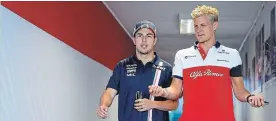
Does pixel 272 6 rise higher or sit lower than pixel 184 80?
higher

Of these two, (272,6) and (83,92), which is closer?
(83,92)

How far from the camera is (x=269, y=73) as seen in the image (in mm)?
4914

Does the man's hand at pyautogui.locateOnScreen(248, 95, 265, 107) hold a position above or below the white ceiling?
below

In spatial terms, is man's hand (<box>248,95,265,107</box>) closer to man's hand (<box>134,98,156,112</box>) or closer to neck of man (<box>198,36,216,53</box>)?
neck of man (<box>198,36,216,53</box>)

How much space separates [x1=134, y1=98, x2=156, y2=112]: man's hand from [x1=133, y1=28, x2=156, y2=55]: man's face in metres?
0.27

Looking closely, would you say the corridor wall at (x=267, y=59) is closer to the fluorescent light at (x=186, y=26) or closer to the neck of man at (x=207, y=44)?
the fluorescent light at (x=186, y=26)

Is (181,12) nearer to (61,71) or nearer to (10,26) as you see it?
(61,71)

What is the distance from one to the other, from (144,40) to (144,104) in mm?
345

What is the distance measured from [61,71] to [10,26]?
41.3 inches

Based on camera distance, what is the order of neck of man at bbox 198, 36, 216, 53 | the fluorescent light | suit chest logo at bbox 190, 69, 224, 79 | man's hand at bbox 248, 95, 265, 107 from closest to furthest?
man's hand at bbox 248, 95, 265, 107
suit chest logo at bbox 190, 69, 224, 79
neck of man at bbox 198, 36, 216, 53
the fluorescent light

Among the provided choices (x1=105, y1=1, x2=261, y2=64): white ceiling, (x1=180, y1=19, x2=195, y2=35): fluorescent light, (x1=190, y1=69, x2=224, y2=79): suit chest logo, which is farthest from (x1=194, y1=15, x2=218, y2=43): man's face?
(x1=180, y1=19, x2=195, y2=35): fluorescent light

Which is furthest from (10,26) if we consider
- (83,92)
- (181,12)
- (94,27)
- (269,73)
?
(181,12)

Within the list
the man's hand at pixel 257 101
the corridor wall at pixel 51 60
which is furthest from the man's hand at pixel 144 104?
the corridor wall at pixel 51 60

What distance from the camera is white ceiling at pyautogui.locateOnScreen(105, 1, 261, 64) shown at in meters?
5.73
